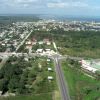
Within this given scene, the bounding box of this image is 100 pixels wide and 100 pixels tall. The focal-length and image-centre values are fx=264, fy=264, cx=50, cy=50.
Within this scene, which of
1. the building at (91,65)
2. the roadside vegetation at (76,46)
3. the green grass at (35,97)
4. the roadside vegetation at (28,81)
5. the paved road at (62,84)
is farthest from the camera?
the roadside vegetation at (76,46)

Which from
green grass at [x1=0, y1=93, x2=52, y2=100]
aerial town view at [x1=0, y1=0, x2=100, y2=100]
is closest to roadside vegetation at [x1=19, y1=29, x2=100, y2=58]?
aerial town view at [x1=0, y1=0, x2=100, y2=100]

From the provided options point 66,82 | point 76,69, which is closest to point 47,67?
point 76,69

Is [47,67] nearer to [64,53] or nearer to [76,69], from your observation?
[76,69]

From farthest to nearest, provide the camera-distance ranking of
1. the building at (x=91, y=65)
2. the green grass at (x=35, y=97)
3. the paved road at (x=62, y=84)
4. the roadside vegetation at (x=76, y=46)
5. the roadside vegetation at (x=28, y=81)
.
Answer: the roadside vegetation at (x=76, y=46) → the building at (x=91, y=65) → the roadside vegetation at (x=28, y=81) → the paved road at (x=62, y=84) → the green grass at (x=35, y=97)

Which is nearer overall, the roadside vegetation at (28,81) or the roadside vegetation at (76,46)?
the roadside vegetation at (28,81)

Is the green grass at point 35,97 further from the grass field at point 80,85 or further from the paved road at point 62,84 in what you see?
the grass field at point 80,85

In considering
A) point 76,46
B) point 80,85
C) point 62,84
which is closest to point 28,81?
point 62,84

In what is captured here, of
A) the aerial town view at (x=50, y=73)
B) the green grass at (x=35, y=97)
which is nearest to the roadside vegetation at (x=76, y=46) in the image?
the aerial town view at (x=50, y=73)

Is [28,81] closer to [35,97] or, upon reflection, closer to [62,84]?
[62,84]

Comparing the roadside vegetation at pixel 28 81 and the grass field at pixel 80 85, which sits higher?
the roadside vegetation at pixel 28 81
